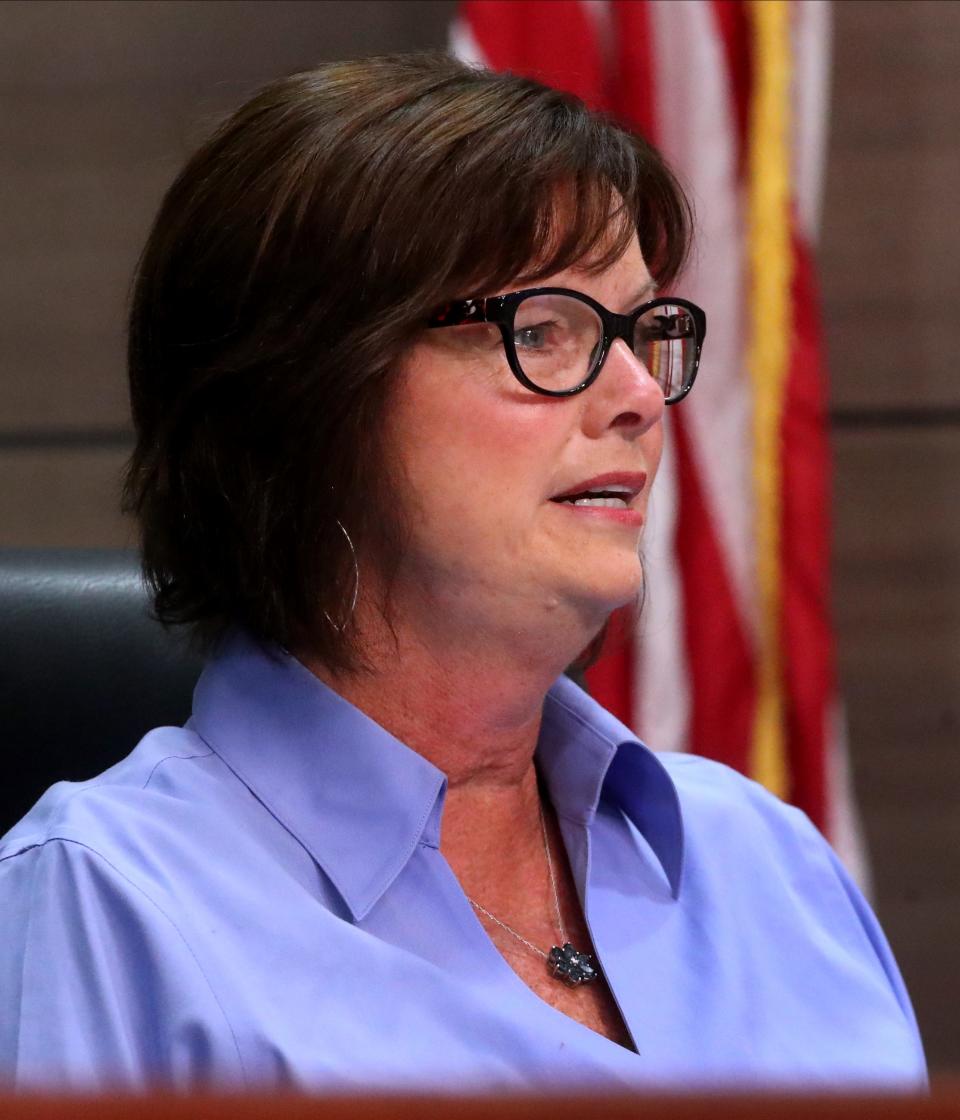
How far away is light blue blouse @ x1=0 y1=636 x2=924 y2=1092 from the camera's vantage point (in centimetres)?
83

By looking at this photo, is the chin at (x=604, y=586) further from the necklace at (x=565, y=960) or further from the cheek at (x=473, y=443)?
the necklace at (x=565, y=960)

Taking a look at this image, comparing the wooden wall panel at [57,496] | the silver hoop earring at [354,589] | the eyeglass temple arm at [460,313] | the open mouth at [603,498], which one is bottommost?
the wooden wall panel at [57,496]

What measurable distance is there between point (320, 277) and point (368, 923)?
17.2 inches

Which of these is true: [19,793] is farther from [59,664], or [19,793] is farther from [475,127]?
[475,127]

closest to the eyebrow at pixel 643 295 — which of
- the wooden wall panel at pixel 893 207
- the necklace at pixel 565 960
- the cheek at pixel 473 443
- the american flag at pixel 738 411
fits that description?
the cheek at pixel 473 443

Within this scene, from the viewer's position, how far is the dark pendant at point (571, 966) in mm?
1042

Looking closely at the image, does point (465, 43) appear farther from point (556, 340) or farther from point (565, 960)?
point (565, 960)

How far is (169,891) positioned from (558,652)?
1.11 feet

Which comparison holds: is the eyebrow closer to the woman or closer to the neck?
the woman

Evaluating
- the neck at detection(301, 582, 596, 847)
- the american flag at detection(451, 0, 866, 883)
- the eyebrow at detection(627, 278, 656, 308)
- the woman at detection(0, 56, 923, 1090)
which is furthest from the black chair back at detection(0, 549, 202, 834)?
the american flag at detection(451, 0, 866, 883)

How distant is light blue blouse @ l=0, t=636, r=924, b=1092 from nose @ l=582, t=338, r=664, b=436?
0.27 metres

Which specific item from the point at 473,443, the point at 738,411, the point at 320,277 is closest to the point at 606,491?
the point at 473,443

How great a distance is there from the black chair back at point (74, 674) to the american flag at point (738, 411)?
815mm

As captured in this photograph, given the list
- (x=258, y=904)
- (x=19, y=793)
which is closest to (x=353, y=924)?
(x=258, y=904)
